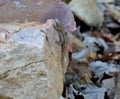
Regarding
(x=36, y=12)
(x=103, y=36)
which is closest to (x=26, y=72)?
(x=36, y=12)

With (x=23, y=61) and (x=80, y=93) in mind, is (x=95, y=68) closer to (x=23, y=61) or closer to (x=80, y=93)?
(x=80, y=93)

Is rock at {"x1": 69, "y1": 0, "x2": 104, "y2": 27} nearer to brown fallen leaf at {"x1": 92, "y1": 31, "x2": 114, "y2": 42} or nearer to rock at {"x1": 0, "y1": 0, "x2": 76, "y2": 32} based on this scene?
brown fallen leaf at {"x1": 92, "y1": 31, "x2": 114, "y2": 42}

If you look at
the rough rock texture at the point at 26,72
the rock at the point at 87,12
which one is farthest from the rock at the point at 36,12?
the rock at the point at 87,12

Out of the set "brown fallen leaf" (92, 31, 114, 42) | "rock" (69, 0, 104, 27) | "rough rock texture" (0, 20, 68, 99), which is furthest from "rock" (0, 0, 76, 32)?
"brown fallen leaf" (92, 31, 114, 42)

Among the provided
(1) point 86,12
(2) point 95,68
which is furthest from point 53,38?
(1) point 86,12

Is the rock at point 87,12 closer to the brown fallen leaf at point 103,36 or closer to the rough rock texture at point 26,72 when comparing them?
the brown fallen leaf at point 103,36
